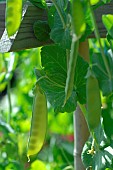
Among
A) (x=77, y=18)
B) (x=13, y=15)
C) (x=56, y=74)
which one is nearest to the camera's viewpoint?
(x=77, y=18)

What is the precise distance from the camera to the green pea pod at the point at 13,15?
581 mm

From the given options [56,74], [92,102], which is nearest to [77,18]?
[92,102]

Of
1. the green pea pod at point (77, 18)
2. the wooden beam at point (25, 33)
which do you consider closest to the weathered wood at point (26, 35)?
the wooden beam at point (25, 33)

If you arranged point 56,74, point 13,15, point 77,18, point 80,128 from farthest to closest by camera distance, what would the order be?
point 80,128 → point 56,74 → point 13,15 → point 77,18

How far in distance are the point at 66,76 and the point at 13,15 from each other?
19 cm

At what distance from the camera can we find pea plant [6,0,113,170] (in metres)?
0.58

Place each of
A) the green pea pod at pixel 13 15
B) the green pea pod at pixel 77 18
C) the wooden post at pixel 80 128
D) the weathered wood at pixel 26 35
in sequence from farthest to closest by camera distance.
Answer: the wooden post at pixel 80 128
the weathered wood at pixel 26 35
the green pea pod at pixel 13 15
the green pea pod at pixel 77 18

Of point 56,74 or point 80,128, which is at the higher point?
point 56,74

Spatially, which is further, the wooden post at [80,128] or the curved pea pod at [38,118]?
the wooden post at [80,128]

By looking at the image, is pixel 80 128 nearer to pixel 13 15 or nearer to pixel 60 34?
pixel 60 34

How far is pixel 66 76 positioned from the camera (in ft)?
2.47

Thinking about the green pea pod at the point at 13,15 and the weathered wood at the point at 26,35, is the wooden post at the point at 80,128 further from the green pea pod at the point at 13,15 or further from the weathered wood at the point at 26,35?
the green pea pod at the point at 13,15

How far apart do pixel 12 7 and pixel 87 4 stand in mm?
90

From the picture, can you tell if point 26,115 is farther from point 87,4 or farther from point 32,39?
point 87,4
